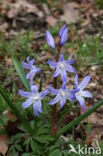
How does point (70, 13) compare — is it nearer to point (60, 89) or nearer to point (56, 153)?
point (60, 89)

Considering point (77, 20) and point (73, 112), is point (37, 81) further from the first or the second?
point (77, 20)

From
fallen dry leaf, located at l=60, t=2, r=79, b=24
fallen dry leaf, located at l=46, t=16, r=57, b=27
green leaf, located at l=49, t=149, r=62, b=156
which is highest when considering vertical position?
green leaf, located at l=49, t=149, r=62, b=156

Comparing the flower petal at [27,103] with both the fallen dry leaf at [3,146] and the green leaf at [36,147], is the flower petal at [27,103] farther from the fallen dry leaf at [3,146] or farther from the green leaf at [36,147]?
the fallen dry leaf at [3,146]

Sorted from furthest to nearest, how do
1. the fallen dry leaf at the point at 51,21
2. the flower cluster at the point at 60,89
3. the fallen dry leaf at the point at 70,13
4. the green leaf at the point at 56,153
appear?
the fallen dry leaf at the point at 70,13, the fallen dry leaf at the point at 51,21, the green leaf at the point at 56,153, the flower cluster at the point at 60,89

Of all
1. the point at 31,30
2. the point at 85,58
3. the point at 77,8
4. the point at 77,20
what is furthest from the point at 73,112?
the point at 77,8

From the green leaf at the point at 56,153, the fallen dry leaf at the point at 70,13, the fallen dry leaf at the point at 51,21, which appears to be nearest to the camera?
the green leaf at the point at 56,153

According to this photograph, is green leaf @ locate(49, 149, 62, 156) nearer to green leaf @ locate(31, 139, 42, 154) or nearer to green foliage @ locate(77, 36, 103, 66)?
green leaf @ locate(31, 139, 42, 154)

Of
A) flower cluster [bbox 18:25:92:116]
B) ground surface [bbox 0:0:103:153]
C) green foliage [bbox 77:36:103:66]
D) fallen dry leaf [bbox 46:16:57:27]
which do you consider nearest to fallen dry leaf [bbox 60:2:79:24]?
ground surface [bbox 0:0:103:153]

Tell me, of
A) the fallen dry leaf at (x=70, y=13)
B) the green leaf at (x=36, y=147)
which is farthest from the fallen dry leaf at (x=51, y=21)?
the green leaf at (x=36, y=147)

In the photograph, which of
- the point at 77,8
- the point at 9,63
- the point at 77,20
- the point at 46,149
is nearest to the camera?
the point at 46,149

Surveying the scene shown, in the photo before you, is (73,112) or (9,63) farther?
(9,63)

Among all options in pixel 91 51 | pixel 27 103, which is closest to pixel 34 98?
pixel 27 103
